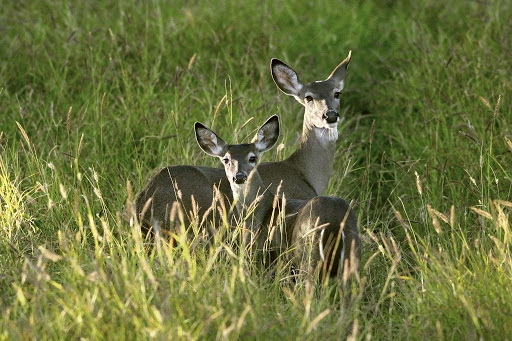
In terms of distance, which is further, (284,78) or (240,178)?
(284,78)

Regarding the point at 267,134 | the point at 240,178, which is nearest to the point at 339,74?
the point at 267,134

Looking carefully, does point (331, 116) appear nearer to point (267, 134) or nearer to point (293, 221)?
point (267, 134)

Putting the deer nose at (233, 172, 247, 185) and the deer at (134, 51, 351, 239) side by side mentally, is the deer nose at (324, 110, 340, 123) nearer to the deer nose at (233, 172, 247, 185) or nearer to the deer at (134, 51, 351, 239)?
the deer at (134, 51, 351, 239)

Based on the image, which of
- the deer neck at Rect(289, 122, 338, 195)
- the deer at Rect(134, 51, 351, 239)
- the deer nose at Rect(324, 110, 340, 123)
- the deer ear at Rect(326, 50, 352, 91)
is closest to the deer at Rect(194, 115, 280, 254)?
the deer at Rect(134, 51, 351, 239)

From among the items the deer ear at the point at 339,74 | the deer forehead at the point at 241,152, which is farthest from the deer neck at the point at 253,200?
the deer ear at the point at 339,74

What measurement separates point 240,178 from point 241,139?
125 cm

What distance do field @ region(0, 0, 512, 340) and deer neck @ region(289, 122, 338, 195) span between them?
178 millimetres

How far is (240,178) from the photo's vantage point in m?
6.44

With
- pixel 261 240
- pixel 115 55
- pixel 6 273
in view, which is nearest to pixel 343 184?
pixel 261 240

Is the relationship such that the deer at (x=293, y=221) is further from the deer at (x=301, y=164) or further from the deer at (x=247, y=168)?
the deer at (x=301, y=164)

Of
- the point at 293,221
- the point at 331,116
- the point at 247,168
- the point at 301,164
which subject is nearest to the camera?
the point at 293,221

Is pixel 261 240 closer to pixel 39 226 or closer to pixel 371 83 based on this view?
pixel 39 226

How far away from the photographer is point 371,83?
374 inches

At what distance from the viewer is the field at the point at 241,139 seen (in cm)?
442
